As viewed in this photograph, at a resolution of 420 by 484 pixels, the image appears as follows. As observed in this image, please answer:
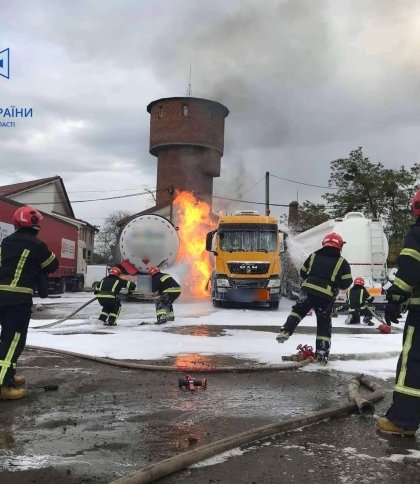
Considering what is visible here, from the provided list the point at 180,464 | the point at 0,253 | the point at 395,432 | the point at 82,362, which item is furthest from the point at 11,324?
the point at 395,432

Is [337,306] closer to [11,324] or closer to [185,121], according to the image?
[11,324]

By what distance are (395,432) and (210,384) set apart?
219cm

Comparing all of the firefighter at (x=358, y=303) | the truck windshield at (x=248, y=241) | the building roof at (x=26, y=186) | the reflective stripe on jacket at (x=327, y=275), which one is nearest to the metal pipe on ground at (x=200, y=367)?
the reflective stripe on jacket at (x=327, y=275)

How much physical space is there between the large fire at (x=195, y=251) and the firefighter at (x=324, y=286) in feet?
43.6

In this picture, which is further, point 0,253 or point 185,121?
point 185,121

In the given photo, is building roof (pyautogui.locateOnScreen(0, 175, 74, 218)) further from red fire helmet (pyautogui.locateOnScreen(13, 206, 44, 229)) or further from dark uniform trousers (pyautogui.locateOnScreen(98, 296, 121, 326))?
red fire helmet (pyautogui.locateOnScreen(13, 206, 44, 229))

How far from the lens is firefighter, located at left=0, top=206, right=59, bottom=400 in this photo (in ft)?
16.0

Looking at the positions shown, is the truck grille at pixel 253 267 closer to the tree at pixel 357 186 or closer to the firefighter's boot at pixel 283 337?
the firefighter's boot at pixel 283 337

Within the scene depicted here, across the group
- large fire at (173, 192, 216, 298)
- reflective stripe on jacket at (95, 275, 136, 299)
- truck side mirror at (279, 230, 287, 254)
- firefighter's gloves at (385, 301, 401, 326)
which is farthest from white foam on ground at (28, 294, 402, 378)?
large fire at (173, 192, 216, 298)

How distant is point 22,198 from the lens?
Answer: 125 feet

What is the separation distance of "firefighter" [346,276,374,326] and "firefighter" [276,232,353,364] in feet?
18.8

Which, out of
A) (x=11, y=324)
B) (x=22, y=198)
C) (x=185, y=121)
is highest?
(x=185, y=121)

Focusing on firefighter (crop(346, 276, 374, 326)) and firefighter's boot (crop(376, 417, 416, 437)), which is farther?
firefighter (crop(346, 276, 374, 326))

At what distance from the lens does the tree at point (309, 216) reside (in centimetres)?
3638
